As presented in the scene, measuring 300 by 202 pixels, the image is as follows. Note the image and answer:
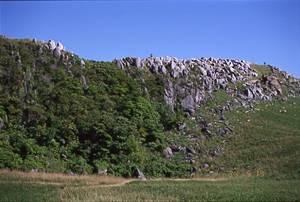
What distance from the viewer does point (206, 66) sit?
3068 inches

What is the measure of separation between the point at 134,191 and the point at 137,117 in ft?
82.8

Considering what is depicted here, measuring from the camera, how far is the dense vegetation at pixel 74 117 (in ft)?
156

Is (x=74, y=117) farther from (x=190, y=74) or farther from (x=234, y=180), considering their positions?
(x=190, y=74)

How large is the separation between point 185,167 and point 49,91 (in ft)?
65.5

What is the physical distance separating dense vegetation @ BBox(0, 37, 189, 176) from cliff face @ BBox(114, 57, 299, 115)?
3672mm

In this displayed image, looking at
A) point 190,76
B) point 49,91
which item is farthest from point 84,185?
point 190,76

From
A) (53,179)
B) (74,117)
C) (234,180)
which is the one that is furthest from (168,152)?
(53,179)

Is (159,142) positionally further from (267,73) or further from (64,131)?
(267,73)

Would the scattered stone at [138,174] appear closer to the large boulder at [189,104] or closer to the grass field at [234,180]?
the grass field at [234,180]

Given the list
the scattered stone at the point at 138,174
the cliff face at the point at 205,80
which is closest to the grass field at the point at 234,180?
the scattered stone at the point at 138,174

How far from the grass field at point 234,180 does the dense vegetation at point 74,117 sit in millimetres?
5169

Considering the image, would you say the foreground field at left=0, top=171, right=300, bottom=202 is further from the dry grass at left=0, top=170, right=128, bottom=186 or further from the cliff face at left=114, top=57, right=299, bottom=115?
the cliff face at left=114, top=57, right=299, bottom=115

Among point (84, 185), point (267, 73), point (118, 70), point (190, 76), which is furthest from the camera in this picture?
point (267, 73)

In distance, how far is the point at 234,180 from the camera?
132 ft
